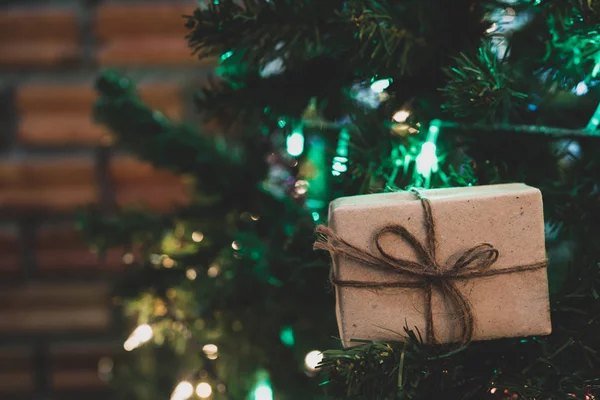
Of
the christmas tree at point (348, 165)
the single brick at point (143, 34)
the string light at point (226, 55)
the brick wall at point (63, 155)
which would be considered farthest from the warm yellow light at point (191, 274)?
the single brick at point (143, 34)

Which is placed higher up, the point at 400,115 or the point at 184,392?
the point at 400,115

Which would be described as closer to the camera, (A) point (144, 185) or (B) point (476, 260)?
(B) point (476, 260)

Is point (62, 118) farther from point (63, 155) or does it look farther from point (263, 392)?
point (263, 392)

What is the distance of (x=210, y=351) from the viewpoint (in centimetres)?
68

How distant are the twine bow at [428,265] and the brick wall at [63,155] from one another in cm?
82

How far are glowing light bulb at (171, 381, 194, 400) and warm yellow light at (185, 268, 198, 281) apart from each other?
0.14 metres

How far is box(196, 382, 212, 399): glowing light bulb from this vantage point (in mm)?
678

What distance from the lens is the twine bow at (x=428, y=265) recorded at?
1.16 ft

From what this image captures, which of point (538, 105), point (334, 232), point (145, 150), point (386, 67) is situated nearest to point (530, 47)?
point (538, 105)

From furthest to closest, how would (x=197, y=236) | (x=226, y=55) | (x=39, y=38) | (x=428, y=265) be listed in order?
(x=39, y=38), (x=197, y=236), (x=226, y=55), (x=428, y=265)

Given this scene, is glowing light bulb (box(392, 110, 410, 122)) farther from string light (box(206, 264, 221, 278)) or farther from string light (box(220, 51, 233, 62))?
string light (box(206, 264, 221, 278))

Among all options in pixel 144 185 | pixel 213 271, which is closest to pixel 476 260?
pixel 213 271

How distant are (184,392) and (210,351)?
59 mm

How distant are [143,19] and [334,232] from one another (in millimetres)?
907
